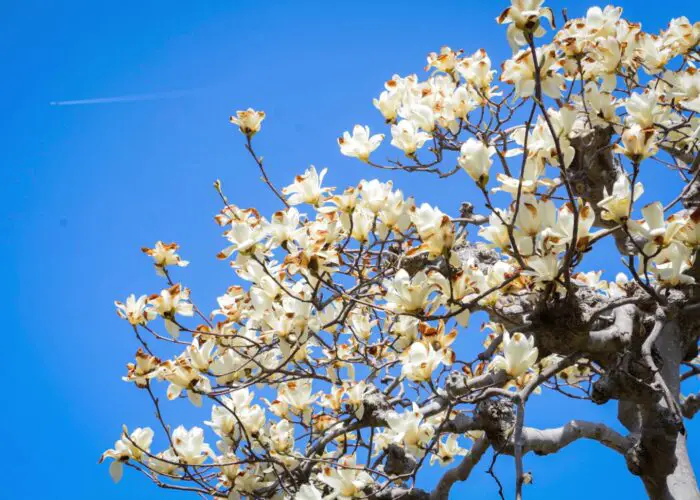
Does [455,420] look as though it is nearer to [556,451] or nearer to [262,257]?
[556,451]

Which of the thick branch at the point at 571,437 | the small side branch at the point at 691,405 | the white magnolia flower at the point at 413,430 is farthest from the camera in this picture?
the small side branch at the point at 691,405

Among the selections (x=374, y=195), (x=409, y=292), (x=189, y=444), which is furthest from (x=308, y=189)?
(x=189, y=444)

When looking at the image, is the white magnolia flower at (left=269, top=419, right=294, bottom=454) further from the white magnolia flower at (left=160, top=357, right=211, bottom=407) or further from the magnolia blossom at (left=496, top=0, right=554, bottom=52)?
the magnolia blossom at (left=496, top=0, right=554, bottom=52)

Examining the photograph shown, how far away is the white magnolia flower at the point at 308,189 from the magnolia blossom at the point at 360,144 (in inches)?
8.0

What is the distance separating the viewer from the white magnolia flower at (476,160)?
135cm

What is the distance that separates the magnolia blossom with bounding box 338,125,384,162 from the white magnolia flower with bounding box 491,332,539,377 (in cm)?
70

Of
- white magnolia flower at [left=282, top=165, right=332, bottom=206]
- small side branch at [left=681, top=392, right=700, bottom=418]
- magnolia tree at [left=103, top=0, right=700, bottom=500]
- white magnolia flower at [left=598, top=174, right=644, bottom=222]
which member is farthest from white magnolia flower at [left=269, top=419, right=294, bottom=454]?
small side branch at [left=681, top=392, right=700, bottom=418]

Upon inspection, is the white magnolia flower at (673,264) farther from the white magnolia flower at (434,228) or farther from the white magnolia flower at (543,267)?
the white magnolia flower at (434,228)

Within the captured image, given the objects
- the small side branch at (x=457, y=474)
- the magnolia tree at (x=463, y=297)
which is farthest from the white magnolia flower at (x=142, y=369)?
the small side branch at (x=457, y=474)

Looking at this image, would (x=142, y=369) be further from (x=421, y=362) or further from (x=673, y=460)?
(x=673, y=460)

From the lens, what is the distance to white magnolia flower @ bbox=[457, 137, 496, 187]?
4.42ft

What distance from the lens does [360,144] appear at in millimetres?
1957

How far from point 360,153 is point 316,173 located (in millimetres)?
227

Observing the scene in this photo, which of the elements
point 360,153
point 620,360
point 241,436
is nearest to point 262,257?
point 360,153
